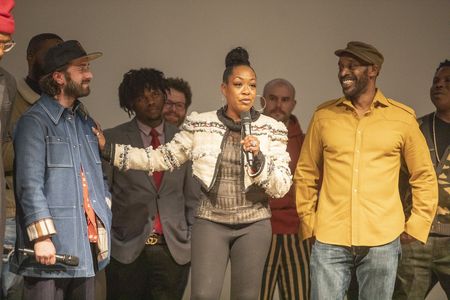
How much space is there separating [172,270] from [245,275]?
3.48 ft

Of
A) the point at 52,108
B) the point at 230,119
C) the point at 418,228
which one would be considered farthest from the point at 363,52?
the point at 52,108

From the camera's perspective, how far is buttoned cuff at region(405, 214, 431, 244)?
4.66m

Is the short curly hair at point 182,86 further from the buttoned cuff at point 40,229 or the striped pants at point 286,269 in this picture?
the buttoned cuff at point 40,229

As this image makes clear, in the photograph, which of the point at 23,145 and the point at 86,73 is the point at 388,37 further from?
the point at 23,145

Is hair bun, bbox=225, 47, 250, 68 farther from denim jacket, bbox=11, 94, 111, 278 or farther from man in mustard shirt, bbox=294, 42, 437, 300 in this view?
denim jacket, bbox=11, 94, 111, 278

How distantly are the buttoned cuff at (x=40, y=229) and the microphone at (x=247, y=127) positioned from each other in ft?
3.15

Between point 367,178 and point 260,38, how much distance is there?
1687 mm

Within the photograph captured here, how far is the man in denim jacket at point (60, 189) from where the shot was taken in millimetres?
3969

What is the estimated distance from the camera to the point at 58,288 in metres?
4.06

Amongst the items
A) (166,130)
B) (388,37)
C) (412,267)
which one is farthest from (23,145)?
(388,37)

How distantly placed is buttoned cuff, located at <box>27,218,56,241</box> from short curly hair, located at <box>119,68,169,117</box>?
1.62m

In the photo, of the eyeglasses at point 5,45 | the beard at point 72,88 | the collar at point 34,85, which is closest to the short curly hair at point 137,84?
the collar at point 34,85

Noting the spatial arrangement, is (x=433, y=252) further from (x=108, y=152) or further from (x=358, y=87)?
(x=108, y=152)

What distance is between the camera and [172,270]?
5.25m
